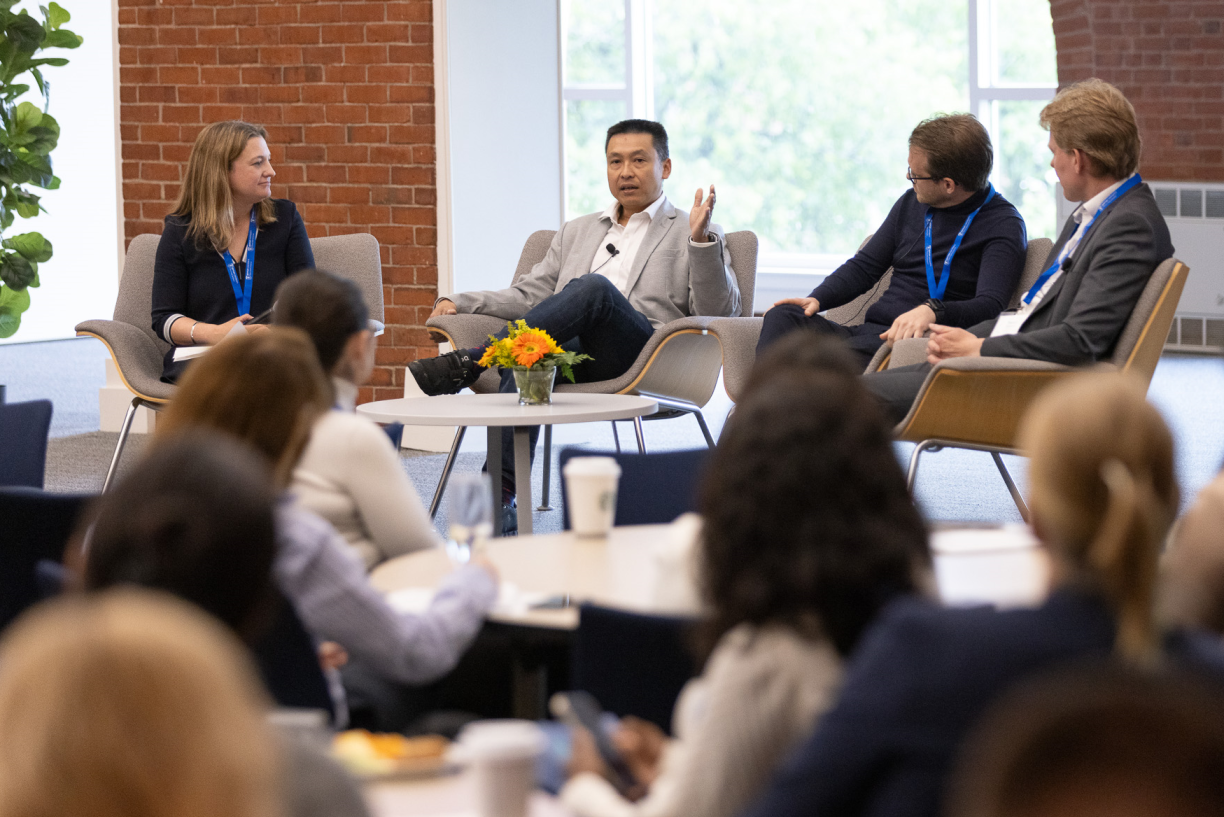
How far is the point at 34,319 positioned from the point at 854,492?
10.4 metres

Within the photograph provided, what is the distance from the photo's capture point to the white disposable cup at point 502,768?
1.02m

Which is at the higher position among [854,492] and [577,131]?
[577,131]

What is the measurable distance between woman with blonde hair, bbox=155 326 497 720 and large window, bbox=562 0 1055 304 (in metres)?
9.09

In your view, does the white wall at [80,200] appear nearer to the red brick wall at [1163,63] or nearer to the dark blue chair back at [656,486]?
the red brick wall at [1163,63]

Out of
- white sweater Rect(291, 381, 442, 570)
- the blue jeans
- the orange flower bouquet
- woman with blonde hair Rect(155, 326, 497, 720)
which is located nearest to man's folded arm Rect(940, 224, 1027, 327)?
the blue jeans

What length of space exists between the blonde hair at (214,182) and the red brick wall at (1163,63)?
19.6 ft

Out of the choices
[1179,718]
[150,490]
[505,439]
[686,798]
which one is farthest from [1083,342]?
[1179,718]

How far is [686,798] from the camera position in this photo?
1.09m

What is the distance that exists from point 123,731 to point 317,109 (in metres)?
5.76

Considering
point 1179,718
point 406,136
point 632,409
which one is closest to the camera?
point 1179,718

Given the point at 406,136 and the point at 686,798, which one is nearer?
the point at 686,798

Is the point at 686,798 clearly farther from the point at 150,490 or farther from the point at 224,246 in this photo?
the point at 224,246

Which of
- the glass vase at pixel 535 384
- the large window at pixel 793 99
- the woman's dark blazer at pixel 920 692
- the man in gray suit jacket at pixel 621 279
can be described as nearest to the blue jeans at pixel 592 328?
the man in gray suit jacket at pixel 621 279

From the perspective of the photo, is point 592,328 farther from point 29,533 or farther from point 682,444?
point 29,533
